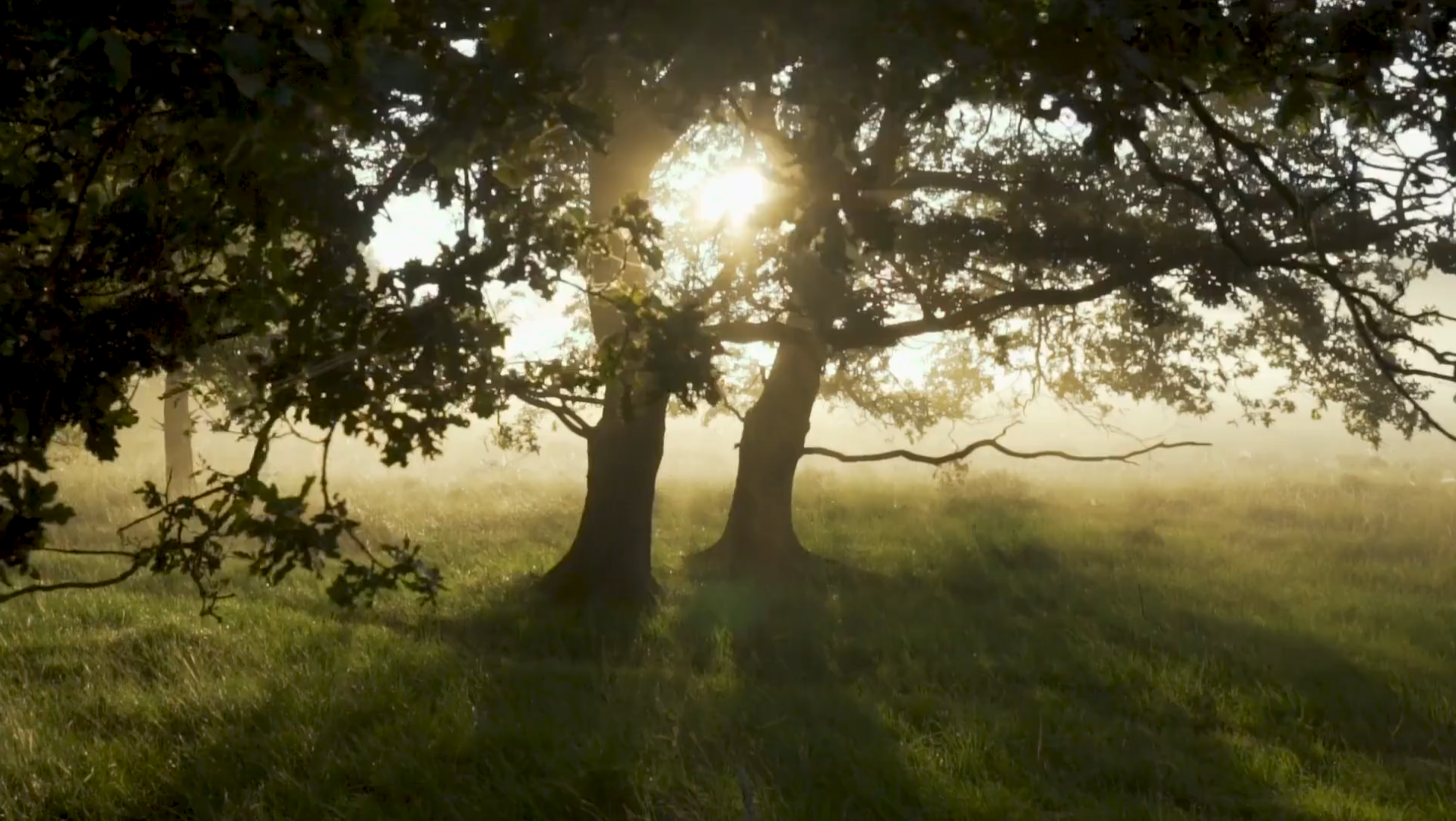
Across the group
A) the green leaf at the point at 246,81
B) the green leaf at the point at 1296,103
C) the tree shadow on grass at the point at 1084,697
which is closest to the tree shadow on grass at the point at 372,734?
the tree shadow on grass at the point at 1084,697

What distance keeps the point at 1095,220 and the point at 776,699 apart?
6.22m

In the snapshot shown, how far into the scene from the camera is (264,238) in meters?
4.89

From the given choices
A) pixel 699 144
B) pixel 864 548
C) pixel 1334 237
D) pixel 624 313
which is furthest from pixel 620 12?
pixel 864 548

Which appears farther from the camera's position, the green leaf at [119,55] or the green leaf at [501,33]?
the green leaf at [501,33]

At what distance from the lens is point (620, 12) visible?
5.18m

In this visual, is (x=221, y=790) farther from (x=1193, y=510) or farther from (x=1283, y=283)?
(x=1193, y=510)

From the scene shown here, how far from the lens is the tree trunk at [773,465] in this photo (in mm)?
14086

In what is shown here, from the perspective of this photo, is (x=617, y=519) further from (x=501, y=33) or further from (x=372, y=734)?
(x=501, y=33)

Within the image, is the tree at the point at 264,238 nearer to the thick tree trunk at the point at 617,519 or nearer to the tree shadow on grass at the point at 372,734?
the tree shadow on grass at the point at 372,734

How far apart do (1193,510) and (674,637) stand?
45.1ft

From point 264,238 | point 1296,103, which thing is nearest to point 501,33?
point 264,238

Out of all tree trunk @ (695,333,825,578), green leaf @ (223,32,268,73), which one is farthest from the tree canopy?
tree trunk @ (695,333,825,578)

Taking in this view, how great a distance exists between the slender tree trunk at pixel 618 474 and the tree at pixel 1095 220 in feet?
5.87

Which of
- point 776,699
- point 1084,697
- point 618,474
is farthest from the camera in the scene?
point 618,474
